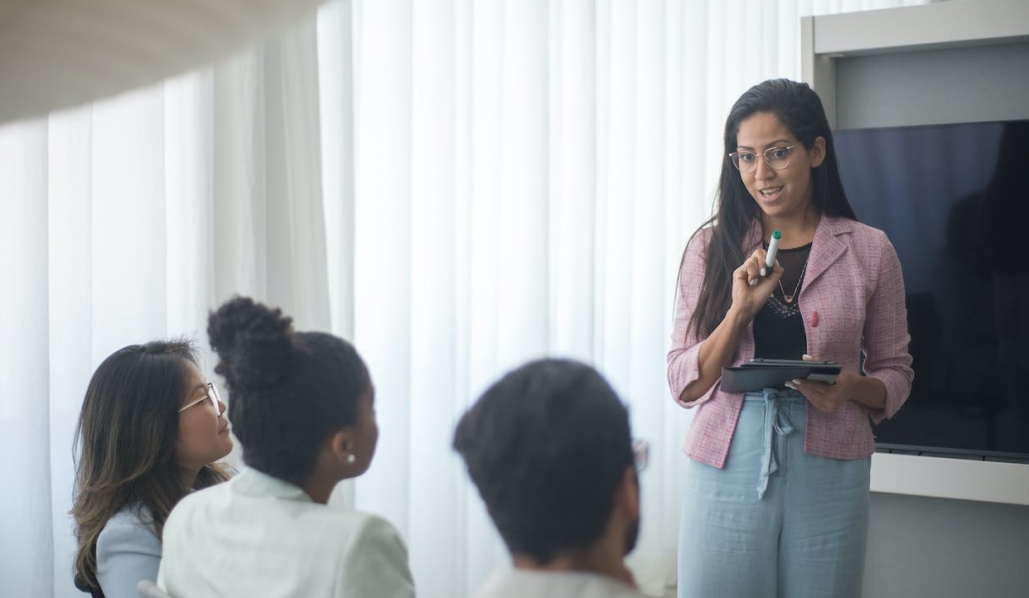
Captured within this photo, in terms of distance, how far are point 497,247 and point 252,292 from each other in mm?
945

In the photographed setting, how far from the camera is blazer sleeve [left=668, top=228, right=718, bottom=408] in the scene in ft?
6.31

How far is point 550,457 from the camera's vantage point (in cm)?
103

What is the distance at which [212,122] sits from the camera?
2.14 m

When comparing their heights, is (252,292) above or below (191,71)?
below

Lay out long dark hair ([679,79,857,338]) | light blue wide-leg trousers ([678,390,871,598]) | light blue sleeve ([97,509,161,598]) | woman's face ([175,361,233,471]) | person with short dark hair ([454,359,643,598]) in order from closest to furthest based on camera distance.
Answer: person with short dark hair ([454,359,643,598]) < light blue sleeve ([97,509,161,598]) < woman's face ([175,361,233,471]) < light blue wide-leg trousers ([678,390,871,598]) < long dark hair ([679,79,857,338])

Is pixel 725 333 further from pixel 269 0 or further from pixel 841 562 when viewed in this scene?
pixel 269 0

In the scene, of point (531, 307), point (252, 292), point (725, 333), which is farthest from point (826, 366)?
point (531, 307)

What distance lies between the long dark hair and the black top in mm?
74

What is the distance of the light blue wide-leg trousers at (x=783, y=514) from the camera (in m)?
1.80

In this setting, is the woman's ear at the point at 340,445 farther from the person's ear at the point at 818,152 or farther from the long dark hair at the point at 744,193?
the person's ear at the point at 818,152

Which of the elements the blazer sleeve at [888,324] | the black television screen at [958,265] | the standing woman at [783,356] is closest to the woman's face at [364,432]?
the standing woman at [783,356]

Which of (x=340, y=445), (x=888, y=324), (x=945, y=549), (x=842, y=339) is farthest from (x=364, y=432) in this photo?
(x=945, y=549)

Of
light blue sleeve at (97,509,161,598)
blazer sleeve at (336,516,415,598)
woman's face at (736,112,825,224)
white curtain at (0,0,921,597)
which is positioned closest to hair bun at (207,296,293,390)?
blazer sleeve at (336,516,415,598)

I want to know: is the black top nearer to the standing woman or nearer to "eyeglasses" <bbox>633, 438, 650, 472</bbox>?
the standing woman
